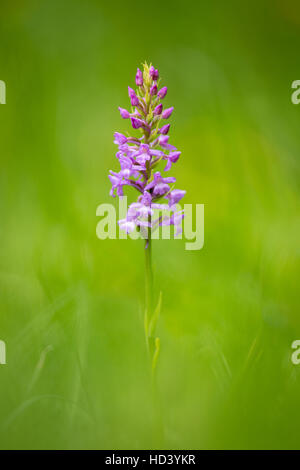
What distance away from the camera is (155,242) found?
3.04 meters

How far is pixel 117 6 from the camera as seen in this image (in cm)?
467

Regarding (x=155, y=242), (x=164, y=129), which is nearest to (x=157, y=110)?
(x=164, y=129)

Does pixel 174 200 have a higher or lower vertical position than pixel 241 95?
lower

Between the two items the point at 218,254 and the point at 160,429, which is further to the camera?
the point at 218,254

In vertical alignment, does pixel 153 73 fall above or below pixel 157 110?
above

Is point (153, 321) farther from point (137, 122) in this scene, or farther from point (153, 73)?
point (153, 73)

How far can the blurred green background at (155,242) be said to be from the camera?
178cm

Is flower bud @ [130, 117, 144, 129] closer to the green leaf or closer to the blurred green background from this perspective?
the green leaf

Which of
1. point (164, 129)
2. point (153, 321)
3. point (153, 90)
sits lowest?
Result: point (153, 321)

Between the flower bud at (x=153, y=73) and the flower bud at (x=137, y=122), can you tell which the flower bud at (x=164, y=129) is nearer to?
the flower bud at (x=137, y=122)

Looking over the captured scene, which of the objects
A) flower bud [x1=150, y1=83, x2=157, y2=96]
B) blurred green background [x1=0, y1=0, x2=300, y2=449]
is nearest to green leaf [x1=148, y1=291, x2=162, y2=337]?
blurred green background [x1=0, y1=0, x2=300, y2=449]

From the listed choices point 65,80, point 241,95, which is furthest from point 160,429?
point 65,80

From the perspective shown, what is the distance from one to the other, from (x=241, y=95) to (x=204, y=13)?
1461 millimetres
